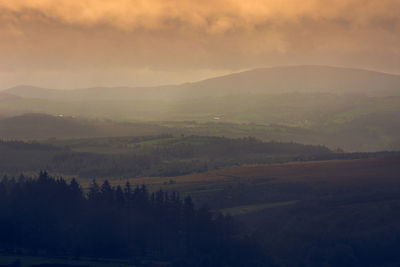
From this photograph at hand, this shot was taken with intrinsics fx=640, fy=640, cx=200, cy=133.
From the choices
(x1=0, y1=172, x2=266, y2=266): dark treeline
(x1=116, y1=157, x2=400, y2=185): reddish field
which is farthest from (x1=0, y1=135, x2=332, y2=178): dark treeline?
(x1=0, y1=172, x2=266, y2=266): dark treeline

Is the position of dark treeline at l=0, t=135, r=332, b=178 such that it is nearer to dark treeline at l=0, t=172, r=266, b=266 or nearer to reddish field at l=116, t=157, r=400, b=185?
reddish field at l=116, t=157, r=400, b=185

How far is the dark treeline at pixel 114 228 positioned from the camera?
62844mm

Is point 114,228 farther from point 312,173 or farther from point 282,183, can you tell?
point 312,173

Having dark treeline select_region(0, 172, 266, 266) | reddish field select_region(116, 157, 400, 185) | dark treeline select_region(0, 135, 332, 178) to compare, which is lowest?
dark treeline select_region(0, 172, 266, 266)

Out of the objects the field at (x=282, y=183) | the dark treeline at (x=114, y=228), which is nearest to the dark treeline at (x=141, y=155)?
the field at (x=282, y=183)

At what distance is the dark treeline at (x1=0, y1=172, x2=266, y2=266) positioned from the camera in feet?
206

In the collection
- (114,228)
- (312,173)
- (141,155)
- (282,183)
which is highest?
(141,155)

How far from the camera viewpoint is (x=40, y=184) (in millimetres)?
73188

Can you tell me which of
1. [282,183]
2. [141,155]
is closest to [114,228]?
[282,183]

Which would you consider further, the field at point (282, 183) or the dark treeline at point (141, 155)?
the dark treeline at point (141, 155)

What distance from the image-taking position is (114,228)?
2653 inches

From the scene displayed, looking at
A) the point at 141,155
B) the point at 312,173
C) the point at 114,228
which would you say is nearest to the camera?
the point at 114,228

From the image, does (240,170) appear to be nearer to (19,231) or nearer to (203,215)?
(203,215)

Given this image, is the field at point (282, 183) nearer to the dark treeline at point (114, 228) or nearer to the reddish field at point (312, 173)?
the reddish field at point (312, 173)
